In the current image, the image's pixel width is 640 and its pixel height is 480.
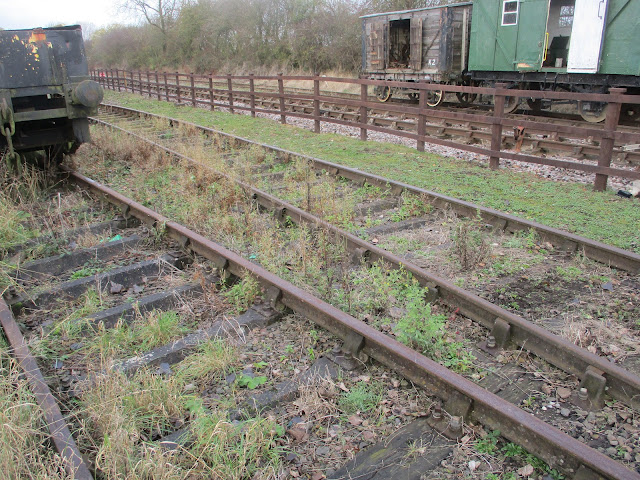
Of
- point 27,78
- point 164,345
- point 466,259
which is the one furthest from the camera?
point 27,78

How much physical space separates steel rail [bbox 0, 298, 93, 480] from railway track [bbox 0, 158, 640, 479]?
15 mm

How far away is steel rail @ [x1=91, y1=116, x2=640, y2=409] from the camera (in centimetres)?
294

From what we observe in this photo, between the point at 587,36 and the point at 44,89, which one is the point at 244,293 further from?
the point at 587,36

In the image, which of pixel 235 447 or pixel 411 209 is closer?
pixel 235 447

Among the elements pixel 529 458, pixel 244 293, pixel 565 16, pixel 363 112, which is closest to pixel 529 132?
pixel 363 112

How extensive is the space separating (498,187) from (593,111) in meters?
7.09

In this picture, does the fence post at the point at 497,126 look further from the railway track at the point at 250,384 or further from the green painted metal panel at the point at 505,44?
the green painted metal panel at the point at 505,44

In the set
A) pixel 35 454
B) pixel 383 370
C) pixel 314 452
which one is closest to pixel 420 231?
pixel 383 370

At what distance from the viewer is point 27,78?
6.89m

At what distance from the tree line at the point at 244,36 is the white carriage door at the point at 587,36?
15.0m

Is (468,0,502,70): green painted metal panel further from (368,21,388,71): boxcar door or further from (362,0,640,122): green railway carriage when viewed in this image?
(368,21,388,71): boxcar door

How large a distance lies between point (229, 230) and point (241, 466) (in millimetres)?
3373

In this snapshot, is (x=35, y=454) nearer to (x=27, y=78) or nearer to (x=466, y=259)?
(x=466, y=259)

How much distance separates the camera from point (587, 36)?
1301 centimetres
